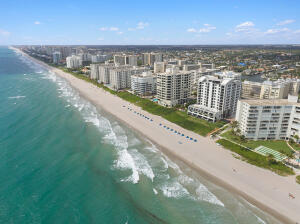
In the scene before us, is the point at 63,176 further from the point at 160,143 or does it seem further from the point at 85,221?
the point at 160,143

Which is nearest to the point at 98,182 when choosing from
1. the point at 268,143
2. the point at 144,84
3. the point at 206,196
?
the point at 206,196

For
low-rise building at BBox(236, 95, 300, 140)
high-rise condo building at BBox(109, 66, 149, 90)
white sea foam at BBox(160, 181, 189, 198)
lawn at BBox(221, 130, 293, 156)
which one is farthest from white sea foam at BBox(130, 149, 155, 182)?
high-rise condo building at BBox(109, 66, 149, 90)

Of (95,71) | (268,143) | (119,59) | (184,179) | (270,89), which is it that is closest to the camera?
(184,179)

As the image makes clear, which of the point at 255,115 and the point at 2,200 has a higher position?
the point at 255,115

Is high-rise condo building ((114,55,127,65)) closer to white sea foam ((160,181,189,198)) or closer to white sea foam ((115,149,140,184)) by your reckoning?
white sea foam ((115,149,140,184))

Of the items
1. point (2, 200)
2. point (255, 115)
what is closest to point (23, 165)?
point (2, 200)

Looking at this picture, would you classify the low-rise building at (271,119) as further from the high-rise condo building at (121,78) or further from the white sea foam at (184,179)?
the high-rise condo building at (121,78)

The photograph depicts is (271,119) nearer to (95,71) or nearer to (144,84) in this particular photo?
(144,84)

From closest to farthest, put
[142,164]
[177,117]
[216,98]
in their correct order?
1. [142,164]
2. [216,98]
3. [177,117]
